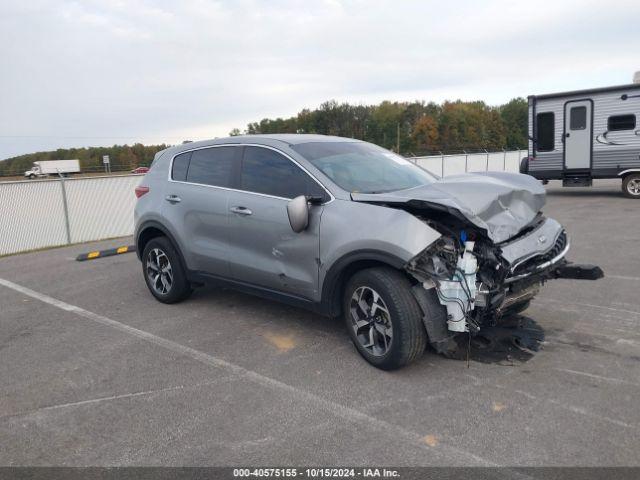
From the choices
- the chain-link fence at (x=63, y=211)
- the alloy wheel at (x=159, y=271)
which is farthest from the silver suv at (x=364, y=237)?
the chain-link fence at (x=63, y=211)

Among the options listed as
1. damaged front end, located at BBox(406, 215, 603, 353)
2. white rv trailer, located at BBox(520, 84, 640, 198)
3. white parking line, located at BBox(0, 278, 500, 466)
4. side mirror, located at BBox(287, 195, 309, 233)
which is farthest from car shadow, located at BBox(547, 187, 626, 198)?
white parking line, located at BBox(0, 278, 500, 466)

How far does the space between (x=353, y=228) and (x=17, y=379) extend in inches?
115

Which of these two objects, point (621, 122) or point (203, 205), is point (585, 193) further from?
point (203, 205)

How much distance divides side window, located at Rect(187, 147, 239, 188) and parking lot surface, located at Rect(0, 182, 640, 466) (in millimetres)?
1426

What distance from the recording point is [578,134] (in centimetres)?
1548

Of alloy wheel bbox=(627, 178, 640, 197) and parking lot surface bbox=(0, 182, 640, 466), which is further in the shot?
alloy wheel bbox=(627, 178, 640, 197)

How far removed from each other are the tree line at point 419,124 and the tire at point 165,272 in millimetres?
67114

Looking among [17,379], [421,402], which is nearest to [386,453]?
[421,402]

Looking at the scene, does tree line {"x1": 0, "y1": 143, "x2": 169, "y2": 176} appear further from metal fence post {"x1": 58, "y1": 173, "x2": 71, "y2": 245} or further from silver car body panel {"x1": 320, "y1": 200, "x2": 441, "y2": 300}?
silver car body panel {"x1": 320, "y1": 200, "x2": 441, "y2": 300}

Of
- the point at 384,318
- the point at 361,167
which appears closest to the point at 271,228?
the point at 361,167

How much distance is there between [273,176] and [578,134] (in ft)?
43.5

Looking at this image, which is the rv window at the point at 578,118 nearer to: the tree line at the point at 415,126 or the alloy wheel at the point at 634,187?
the alloy wheel at the point at 634,187

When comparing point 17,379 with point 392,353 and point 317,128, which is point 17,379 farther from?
Result: point 317,128

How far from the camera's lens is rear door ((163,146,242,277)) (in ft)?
17.7
